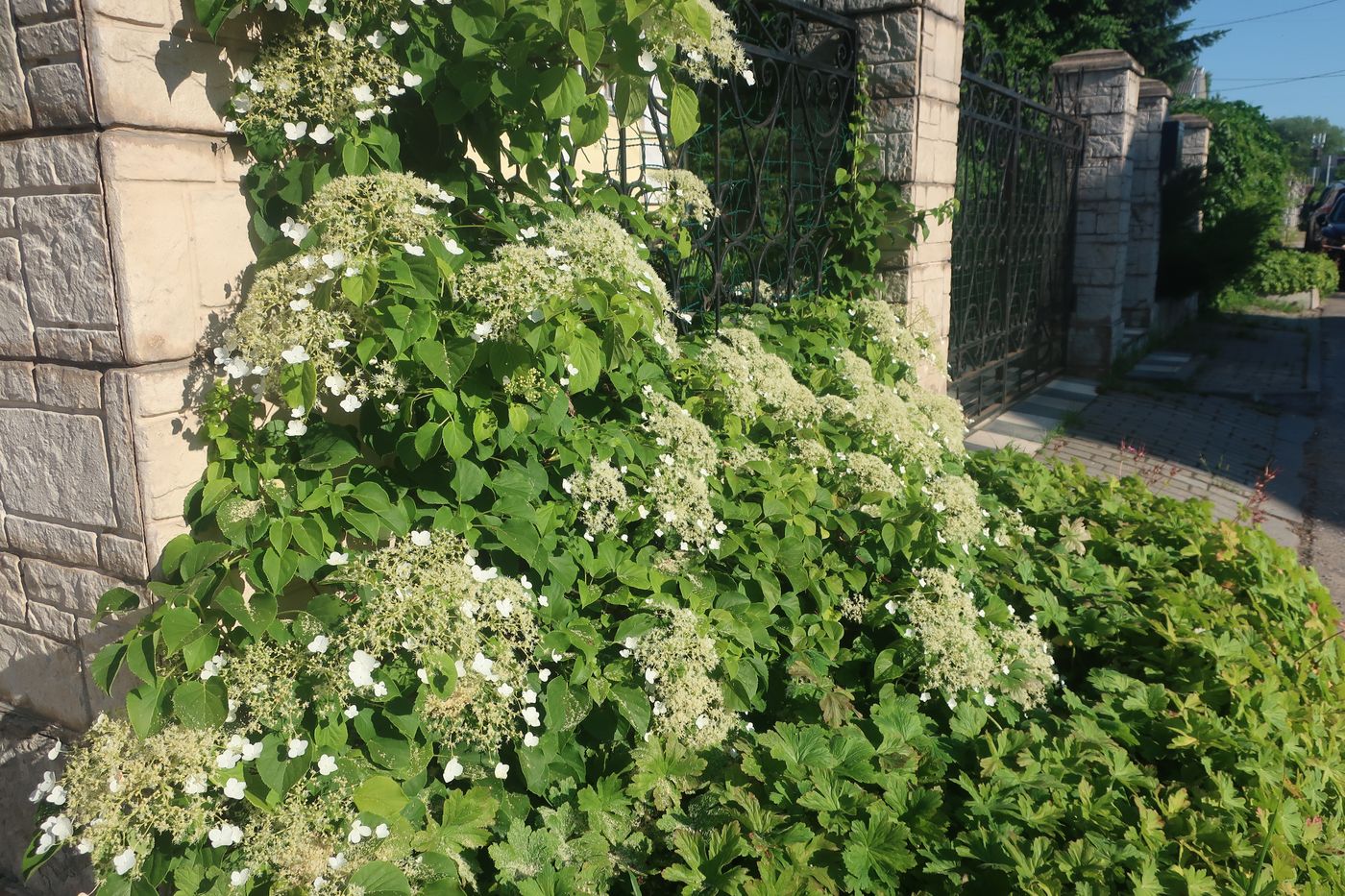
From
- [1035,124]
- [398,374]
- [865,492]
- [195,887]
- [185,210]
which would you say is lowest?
[195,887]

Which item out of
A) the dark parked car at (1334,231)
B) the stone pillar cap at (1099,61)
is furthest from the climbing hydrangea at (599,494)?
the dark parked car at (1334,231)

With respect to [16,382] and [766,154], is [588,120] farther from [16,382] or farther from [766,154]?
[766,154]

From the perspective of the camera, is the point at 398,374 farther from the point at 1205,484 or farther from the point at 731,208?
the point at 1205,484

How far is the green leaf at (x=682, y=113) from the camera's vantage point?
237 centimetres

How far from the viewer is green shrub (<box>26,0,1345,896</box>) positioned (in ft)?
5.85

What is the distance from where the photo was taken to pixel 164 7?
1.96 m

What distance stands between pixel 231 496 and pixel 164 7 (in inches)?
39.8

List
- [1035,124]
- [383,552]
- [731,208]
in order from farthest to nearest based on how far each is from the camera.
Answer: [1035,124] → [731,208] → [383,552]

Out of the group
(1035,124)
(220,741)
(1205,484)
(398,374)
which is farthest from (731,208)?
(1035,124)

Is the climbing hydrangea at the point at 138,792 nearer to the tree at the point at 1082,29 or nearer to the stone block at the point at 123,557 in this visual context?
the stone block at the point at 123,557

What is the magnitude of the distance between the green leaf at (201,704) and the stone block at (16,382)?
0.91 m

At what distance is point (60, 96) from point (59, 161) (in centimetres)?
13

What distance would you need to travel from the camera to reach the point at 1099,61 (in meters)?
9.56

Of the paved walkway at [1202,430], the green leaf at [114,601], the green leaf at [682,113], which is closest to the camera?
the green leaf at [114,601]
